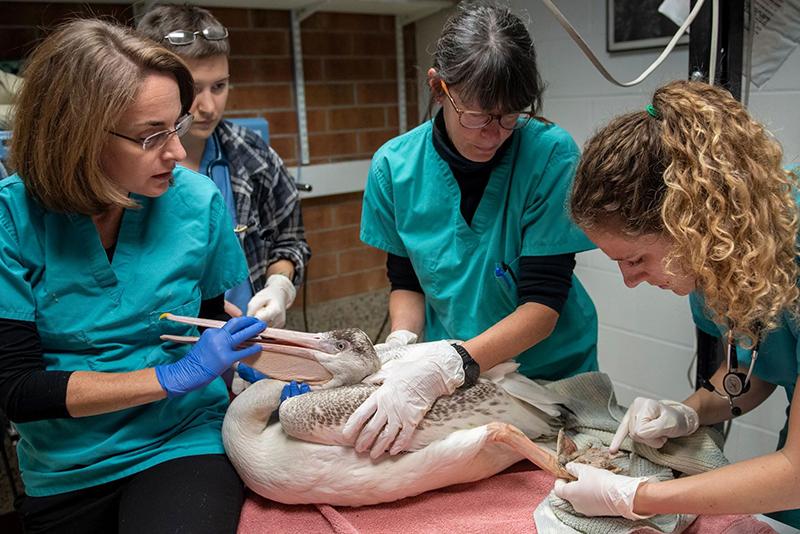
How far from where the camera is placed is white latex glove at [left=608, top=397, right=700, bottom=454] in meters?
1.26

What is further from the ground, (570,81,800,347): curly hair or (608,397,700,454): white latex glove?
(570,81,800,347): curly hair

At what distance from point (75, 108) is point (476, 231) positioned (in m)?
0.86

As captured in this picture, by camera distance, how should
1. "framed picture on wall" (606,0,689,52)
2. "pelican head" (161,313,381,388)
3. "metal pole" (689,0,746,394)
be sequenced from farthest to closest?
"framed picture on wall" (606,0,689,52) → "metal pole" (689,0,746,394) → "pelican head" (161,313,381,388)

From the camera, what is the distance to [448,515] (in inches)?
48.9

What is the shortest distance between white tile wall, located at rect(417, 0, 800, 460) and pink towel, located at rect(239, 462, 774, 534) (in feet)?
4.09

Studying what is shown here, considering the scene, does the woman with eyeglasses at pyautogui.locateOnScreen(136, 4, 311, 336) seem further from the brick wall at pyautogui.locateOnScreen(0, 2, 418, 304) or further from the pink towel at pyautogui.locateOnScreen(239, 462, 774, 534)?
the brick wall at pyautogui.locateOnScreen(0, 2, 418, 304)

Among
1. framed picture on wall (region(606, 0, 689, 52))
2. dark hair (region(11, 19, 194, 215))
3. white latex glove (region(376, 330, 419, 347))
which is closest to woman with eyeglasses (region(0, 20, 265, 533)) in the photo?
dark hair (region(11, 19, 194, 215))

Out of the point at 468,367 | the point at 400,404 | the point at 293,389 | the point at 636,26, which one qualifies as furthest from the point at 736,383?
the point at 636,26

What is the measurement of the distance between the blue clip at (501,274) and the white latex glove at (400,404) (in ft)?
0.91

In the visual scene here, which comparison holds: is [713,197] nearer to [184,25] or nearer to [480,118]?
[480,118]

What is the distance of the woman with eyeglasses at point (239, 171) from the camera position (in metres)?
1.75

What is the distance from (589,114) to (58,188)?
1.91 meters

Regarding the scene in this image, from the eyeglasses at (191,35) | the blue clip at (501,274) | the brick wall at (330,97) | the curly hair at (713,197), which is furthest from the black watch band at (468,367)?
the brick wall at (330,97)

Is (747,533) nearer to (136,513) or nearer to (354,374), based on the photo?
(354,374)
